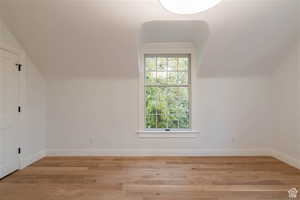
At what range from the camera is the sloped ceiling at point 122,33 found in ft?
7.75

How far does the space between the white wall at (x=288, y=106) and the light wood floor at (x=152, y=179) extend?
0.33 metres

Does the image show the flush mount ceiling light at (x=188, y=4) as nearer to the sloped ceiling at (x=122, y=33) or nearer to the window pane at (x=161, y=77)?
the sloped ceiling at (x=122, y=33)

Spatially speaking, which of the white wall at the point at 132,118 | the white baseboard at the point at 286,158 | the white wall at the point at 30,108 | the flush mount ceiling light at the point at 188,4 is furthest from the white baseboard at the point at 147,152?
the flush mount ceiling light at the point at 188,4

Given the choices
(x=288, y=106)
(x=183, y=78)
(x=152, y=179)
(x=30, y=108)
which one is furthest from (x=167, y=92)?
(x=30, y=108)

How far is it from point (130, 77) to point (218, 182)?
2.41m

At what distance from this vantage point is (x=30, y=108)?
3.12 meters

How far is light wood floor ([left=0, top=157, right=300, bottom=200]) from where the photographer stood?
6.88 ft

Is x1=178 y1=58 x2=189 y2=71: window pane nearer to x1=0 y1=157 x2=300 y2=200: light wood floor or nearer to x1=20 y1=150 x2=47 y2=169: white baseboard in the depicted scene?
x1=0 y1=157 x2=300 y2=200: light wood floor

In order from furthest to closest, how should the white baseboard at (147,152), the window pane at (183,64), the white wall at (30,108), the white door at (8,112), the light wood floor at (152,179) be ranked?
the window pane at (183,64), the white baseboard at (147,152), the white wall at (30,108), the white door at (8,112), the light wood floor at (152,179)

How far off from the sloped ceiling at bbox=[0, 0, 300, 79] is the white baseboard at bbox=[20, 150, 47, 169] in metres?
1.55

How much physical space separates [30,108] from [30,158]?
0.90 meters

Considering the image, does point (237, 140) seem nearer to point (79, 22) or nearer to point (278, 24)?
point (278, 24)

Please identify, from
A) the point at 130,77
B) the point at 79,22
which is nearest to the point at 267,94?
the point at 130,77

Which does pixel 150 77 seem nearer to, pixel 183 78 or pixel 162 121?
pixel 183 78
